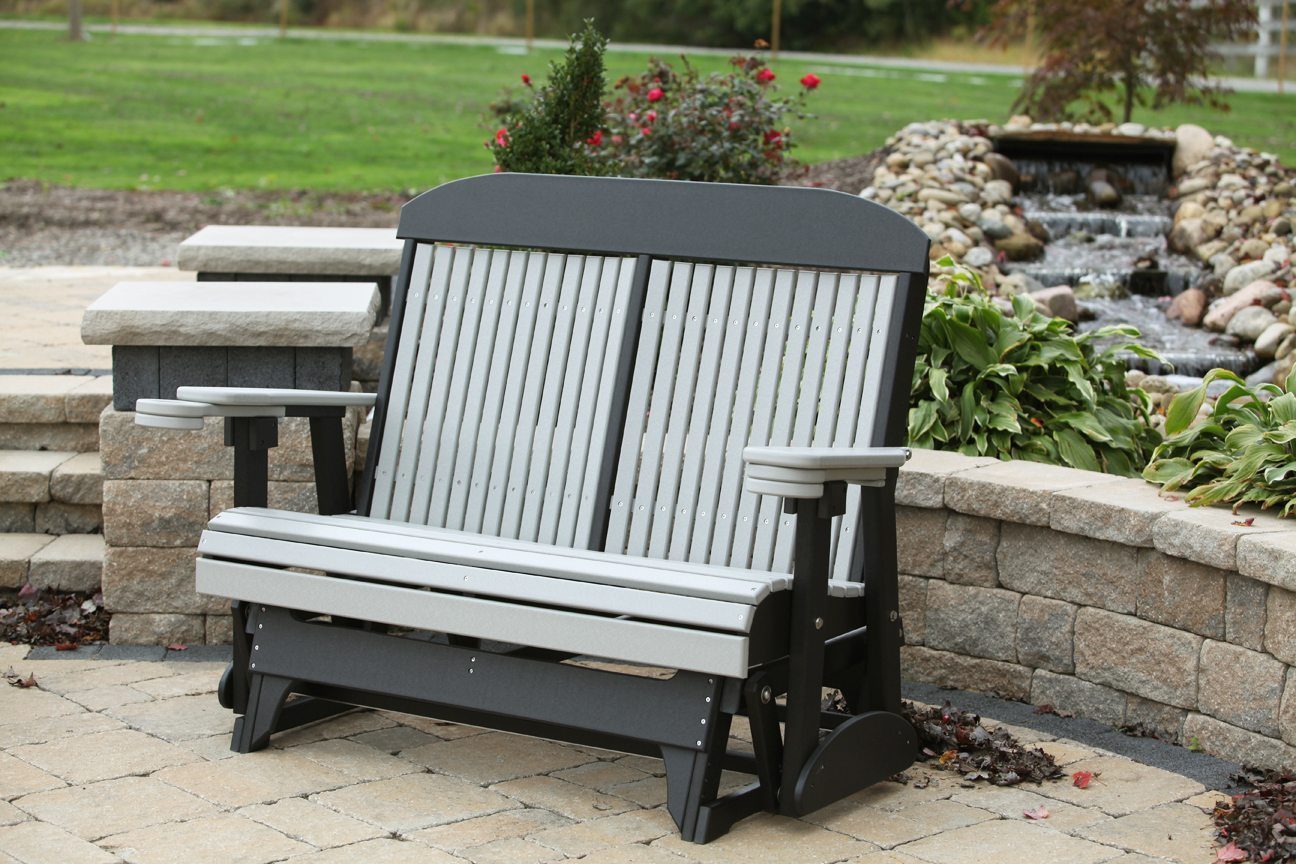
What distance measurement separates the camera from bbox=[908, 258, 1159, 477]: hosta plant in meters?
4.75

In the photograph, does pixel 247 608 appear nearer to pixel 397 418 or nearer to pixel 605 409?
pixel 397 418

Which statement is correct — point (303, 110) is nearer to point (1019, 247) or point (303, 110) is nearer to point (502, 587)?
point (1019, 247)

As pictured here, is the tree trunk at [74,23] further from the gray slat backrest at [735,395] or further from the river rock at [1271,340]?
the gray slat backrest at [735,395]

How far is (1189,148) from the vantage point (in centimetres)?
1208

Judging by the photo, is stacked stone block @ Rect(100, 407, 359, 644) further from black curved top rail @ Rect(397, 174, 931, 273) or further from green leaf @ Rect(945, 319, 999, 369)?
green leaf @ Rect(945, 319, 999, 369)

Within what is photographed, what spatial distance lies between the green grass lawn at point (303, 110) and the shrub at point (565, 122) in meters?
7.77

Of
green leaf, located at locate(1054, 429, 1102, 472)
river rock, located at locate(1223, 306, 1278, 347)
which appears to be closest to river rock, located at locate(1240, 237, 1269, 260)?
river rock, located at locate(1223, 306, 1278, 347)

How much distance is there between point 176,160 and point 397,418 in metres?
13.2

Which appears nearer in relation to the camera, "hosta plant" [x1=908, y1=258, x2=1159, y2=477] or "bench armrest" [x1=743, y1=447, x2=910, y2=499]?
"bench armrest" [x1=743, y1=447, x2=910, y2=499]

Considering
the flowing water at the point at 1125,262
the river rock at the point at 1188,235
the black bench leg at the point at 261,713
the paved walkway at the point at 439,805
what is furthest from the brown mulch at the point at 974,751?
the river rock at the point at 1188,235

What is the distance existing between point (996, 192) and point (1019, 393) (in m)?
6.40

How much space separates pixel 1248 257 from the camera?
952 centimetres

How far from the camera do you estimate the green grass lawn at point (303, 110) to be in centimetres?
1570

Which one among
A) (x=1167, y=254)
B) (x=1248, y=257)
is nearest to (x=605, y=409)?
(x=1248, y=257)
